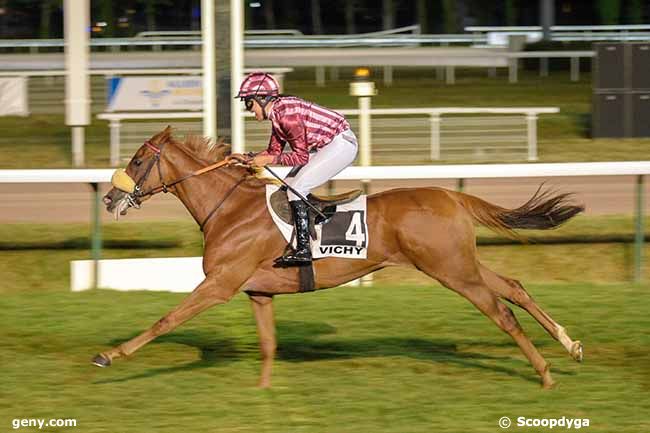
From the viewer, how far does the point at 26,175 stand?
9.18 m

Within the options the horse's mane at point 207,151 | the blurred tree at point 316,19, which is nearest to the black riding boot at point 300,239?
the horse's mane at point 207,151

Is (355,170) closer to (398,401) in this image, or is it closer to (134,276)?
(134,276)

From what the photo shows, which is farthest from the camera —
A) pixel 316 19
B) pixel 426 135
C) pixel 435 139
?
pixel 316 19

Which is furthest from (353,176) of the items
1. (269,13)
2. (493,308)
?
(269,13)

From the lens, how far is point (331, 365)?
6.51 metres

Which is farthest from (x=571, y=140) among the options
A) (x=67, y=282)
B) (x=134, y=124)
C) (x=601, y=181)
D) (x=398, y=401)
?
(x=398, y=401)

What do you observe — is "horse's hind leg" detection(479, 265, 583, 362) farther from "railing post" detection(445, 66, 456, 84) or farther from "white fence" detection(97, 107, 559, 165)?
"railing post" detection(445, 66, 456, 84)

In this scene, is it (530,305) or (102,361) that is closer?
(102,361)

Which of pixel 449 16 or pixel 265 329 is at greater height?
pixel 449 16

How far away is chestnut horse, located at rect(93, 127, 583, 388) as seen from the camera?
19.9 feet

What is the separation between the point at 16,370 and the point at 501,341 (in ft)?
9.14

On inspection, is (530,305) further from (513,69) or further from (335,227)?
(513,69)

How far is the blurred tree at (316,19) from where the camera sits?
33.9 metres

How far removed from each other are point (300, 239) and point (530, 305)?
1.25 metres
